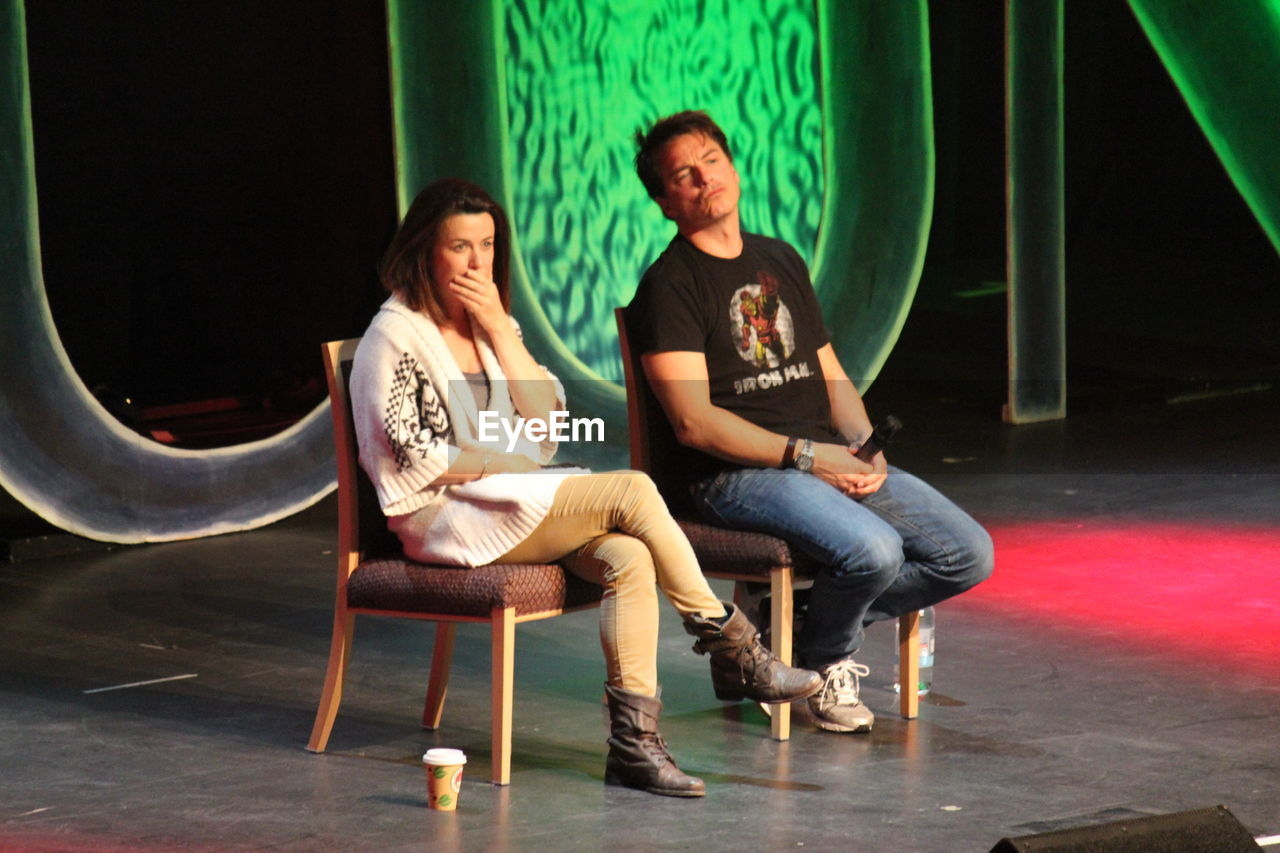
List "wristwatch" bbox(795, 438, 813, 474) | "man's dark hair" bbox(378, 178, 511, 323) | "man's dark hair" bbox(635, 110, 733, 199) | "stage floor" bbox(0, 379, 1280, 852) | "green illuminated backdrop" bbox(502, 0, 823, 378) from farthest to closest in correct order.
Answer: "green illuminated backdrop" bbox(502, 0, 823, 378) → "man's dark hair" bbox(635, 110, 733, 199) → "wristwatch" bbox(795, 438, 813, 474) → "man's dark hair" bbox(378, 178, 511, 323) → "stage floor" bbox(0, 379, 1280, 852)

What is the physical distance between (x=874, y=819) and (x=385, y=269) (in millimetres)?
1371

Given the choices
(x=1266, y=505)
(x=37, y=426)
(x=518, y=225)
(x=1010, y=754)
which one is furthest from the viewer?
(x=518, y=225)

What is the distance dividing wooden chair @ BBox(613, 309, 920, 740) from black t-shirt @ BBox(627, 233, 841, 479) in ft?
0.39

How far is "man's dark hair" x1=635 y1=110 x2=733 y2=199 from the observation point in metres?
3.74

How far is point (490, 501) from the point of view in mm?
3322

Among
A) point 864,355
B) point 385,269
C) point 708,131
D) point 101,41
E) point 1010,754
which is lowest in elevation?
point 1010,754

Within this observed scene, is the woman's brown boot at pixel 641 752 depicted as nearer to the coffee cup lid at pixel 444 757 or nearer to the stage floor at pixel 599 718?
the stage floor at pixel 599 718

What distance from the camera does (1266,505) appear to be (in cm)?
574

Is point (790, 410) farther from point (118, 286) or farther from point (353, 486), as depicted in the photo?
point (118, 286)

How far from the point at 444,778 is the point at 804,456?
3.34 feet

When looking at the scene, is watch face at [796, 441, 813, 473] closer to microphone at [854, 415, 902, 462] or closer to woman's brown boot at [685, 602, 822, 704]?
microphone at [854, 415, 902, 462]

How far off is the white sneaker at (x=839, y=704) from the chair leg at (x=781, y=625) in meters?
0.07

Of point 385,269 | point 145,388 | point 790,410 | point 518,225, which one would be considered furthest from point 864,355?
point 385,269

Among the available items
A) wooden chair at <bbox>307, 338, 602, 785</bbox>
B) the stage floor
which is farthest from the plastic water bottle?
wooden chair at <bbox>307, 338, 602, 785</bbox>
